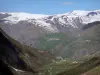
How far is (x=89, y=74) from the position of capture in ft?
453

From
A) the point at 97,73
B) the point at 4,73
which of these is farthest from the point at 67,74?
the point at 97,73

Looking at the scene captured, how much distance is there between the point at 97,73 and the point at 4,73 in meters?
64.5

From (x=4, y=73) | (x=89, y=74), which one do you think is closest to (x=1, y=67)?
(x=4, y=73)

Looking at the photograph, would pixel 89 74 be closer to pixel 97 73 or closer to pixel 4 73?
pixel 97 73

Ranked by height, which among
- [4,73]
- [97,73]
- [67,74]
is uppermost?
[97,73]

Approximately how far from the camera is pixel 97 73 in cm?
13512

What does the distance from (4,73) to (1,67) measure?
7.35m

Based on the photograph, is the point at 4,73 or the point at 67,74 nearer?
the point at 4,73

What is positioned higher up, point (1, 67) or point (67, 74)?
point (1, 67)

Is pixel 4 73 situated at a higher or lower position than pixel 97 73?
lower

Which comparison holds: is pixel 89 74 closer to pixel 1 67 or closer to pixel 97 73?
pixel 97 73

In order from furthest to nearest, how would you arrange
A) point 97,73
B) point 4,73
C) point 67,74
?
point 67,74, point 4,73, point 97,73

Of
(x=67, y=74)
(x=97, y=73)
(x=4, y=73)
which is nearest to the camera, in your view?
(x=97, y=73)

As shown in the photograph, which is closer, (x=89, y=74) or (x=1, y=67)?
(x=89, y=74)
